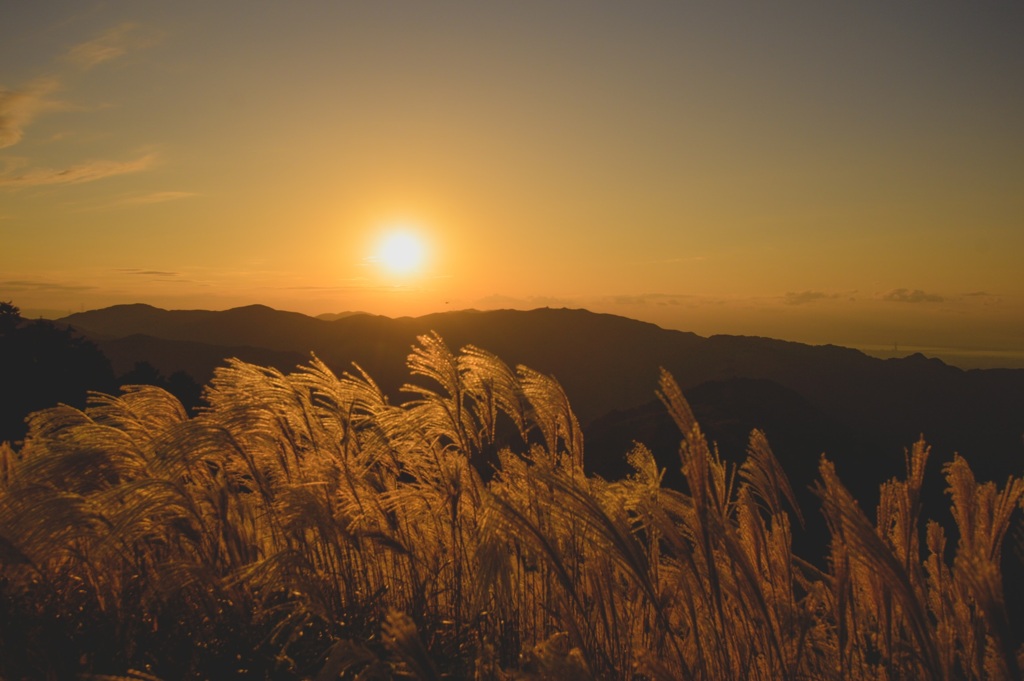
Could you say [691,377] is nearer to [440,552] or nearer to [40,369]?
[40,369]

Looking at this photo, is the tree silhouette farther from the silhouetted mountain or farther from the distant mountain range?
the silhouetted mountain

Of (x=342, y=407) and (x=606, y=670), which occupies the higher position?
(x=342, y=407)

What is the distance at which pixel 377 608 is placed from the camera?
2938 millimetres

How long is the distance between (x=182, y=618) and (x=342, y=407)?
1165 mm

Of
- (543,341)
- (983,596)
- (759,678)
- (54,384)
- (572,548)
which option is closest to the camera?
(983,596)

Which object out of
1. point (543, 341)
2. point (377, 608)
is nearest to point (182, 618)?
point (377, 608)

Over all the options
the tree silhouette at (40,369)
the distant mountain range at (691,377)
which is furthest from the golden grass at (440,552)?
the tree silhouette at (40,369)

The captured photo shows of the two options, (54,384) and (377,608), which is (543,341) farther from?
(377,608)

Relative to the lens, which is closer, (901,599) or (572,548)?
(901,599)

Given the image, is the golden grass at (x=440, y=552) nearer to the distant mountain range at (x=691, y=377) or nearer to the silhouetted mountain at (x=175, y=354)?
the distant mountain range at (x=691, y=377)

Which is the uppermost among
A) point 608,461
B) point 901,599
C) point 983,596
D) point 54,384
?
point 983,596

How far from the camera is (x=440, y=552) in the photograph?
3.47 meters

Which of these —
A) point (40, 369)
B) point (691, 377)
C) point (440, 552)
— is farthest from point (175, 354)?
point (440, 552)

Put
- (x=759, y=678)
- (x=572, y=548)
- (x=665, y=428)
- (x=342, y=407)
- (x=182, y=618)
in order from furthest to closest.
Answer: (x=665, y=428) → (x=342, y=407) → (x=182, y=618) → (x=572, y=548) → (x=759, y=678)
